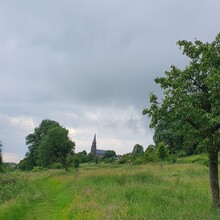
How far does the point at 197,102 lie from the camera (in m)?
14.3

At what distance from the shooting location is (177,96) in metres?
14.5

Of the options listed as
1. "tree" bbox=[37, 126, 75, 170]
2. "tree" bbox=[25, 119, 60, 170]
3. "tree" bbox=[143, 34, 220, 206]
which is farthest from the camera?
"tree" bbox=[25, 119, 60, 170]

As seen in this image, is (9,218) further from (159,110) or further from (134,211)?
(159,110)

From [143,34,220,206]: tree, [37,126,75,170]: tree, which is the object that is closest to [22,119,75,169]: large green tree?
[37,126,75,170]: tree

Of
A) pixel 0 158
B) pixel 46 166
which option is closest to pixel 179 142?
pixel 46 166

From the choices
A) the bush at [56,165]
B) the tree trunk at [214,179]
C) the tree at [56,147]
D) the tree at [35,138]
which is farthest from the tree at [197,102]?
the tree at [35,138]

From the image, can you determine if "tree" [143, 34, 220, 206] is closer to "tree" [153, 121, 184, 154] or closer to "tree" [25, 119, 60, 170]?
"tree" [153, 121, 184, 154]

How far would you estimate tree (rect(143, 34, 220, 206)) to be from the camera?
45.2 ft

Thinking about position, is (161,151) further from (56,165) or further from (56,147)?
(56,165)

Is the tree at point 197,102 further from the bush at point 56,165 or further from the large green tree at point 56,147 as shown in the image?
the bush at point 56,165

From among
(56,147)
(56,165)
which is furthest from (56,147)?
(56,165)

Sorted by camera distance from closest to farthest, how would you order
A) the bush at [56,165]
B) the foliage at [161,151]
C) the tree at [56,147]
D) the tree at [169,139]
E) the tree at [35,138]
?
the foliage at [161,151] → the tree at [56,147] → the bush at [56,165] → the tree at [169,139] → the tree at [35,138]

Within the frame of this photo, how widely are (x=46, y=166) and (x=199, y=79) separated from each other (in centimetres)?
6794

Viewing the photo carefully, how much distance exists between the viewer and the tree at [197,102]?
13789mm
